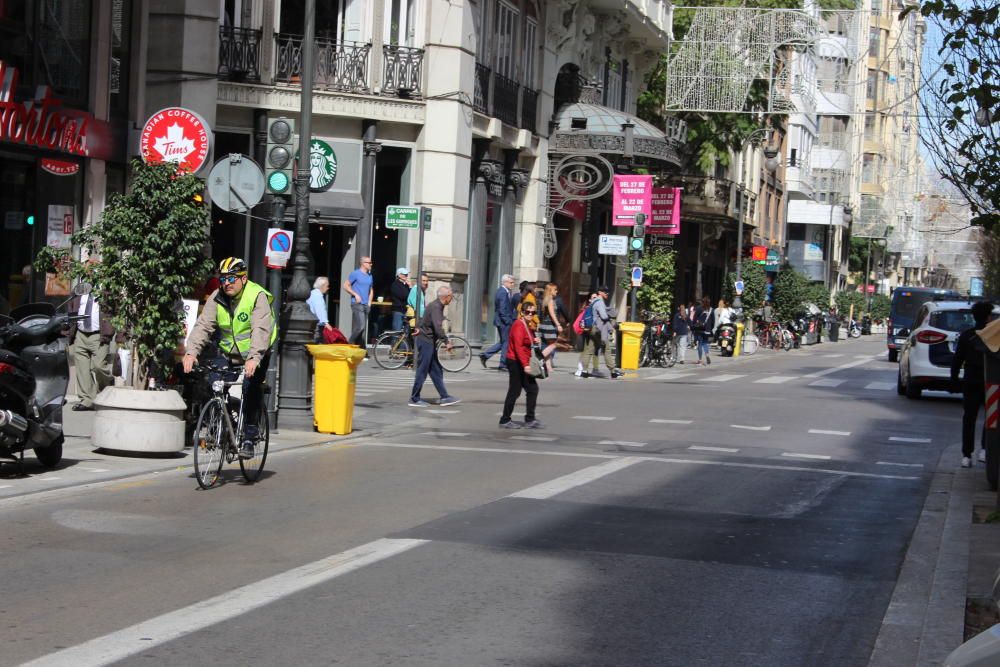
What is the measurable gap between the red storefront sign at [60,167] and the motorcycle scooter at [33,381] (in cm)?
678

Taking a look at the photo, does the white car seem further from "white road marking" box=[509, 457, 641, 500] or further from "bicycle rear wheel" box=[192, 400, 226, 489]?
"bicycle rear wheel" box=[192, 400, 226, 489]

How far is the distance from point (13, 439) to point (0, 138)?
7261 millimetres

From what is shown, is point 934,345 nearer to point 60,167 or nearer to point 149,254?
point 60,167

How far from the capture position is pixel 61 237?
18625mm

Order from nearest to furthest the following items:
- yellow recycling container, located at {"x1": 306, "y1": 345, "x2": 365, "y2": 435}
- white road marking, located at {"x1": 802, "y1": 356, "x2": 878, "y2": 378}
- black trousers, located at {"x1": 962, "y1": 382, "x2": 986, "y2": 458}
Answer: black trousers, located at {"x1": 962, "y1": 382, "x2": 986, "y2": 458}, yellow recycling container, located at {"x1": 306, "y1": 345, "x2": 365, "y2": 435}, white road marking, located at {"x1": 802, "y1": 356, "x2": 878, "y2": 378}

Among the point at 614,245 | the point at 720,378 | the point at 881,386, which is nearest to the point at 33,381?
the point at 720,378

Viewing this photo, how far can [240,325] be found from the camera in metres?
11.6

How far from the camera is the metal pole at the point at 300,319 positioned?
16.3m

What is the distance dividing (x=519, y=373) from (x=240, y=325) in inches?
255

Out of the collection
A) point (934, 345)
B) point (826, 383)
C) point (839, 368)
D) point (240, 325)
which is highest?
point (240, 325)

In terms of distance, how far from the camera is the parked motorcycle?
4397 centimetres

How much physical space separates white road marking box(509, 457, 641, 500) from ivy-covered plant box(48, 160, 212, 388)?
12.2ft

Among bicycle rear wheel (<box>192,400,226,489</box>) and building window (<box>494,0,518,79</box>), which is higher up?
building window (<box>494,0,518,79</box>)

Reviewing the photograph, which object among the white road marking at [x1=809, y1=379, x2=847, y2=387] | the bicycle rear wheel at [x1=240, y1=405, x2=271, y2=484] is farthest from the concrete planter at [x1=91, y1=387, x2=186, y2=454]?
the white road marking at [x1=809, y1=379, x2=847, y2=387]
